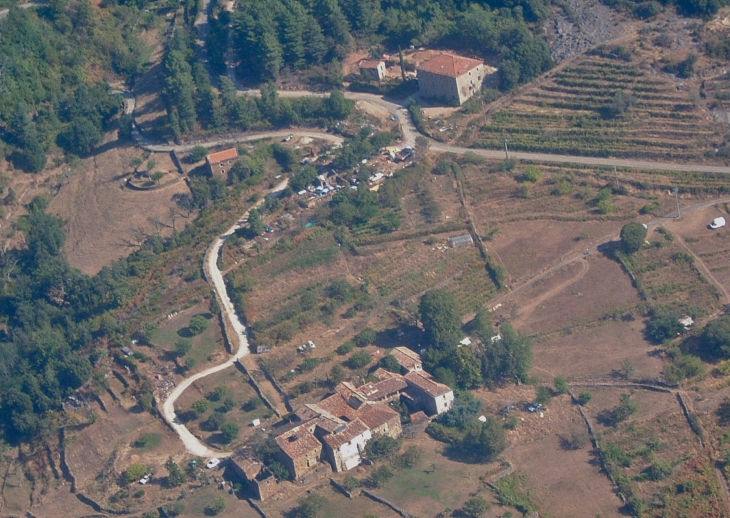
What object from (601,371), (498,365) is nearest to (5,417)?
(498,365)

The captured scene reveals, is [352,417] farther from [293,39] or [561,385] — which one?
[293,39]

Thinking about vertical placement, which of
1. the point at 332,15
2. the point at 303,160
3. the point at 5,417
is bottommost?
the point at 5,417

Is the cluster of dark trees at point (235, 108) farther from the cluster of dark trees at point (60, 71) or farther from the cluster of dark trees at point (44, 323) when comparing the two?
the cluster of dark trees at point (44, 323)

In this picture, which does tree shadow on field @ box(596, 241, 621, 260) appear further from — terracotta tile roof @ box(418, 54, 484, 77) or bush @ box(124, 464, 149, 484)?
bush @ box(124, 464, 149, 484)

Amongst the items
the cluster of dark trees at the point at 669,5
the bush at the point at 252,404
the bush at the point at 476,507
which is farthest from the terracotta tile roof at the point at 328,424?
the cluster of dark trees at the point at 669,5

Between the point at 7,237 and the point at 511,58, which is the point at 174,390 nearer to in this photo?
the point at 7,237

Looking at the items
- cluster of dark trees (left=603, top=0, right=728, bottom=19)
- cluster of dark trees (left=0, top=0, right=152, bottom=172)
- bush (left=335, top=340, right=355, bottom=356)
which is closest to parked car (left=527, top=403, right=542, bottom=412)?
bush (left=335, top=340, right=355, bottom=356)

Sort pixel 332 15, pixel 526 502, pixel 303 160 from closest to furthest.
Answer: pixel 526 502 → pixel 303 160 → pixel 332 15
